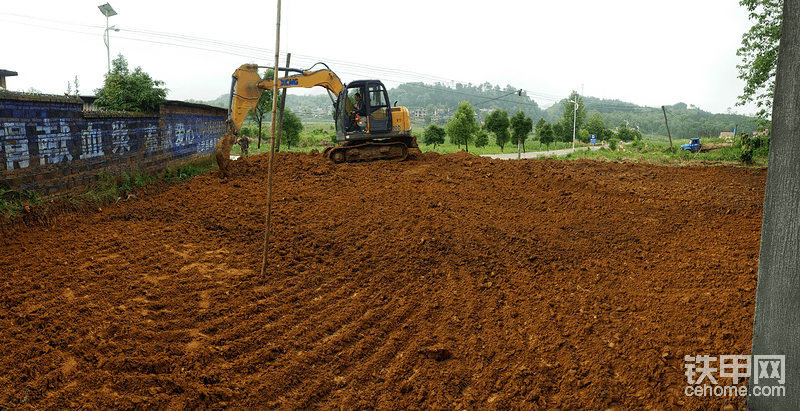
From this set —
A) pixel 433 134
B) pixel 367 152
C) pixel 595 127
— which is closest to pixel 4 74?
pixel 367 152

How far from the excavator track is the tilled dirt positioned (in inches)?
183

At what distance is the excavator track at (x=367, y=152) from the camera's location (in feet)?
44.6

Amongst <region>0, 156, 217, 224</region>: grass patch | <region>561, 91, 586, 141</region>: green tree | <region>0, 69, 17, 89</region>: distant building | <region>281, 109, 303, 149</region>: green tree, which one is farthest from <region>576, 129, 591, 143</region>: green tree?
<region>0, 69, 17, 89</region>: distant building

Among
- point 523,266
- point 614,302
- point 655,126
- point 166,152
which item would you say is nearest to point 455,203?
point 523,266

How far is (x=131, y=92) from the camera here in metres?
11.7

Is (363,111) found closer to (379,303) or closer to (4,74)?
(379,303)

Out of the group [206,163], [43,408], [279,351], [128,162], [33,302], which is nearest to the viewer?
[43,408]

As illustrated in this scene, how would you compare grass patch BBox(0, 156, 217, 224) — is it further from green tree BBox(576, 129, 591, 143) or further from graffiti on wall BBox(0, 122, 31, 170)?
green tree BBox(576, 129, 591, 143)

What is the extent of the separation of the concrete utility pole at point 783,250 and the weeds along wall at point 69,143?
9.67 meters

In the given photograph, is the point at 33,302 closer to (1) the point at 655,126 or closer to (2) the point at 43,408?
(2) the point at 43,408

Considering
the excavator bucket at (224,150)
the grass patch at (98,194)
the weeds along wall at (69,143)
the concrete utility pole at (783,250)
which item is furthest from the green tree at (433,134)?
the concrete utility pole at (783,250)

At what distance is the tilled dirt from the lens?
3.61m

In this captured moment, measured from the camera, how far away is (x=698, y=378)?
3.58 m

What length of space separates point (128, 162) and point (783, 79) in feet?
39.0
